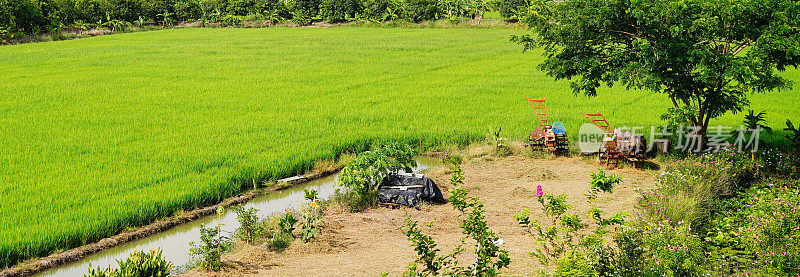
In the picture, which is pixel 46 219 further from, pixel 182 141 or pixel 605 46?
pixel 605 46

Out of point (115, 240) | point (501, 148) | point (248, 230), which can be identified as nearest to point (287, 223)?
point (248, 230)

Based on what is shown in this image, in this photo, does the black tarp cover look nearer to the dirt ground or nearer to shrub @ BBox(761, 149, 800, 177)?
the dirt ground

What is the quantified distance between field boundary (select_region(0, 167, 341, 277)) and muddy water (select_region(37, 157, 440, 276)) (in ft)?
0.21

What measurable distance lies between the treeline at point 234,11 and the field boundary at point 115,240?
2161 inches

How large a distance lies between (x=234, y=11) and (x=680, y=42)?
72.6 meters

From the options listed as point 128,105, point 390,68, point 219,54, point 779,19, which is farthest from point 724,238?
point 219,54

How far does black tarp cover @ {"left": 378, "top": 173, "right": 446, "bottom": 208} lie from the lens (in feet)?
33.0

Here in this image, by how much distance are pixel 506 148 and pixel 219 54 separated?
2919 cm

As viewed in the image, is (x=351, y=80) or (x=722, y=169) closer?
(x=722, y=169)

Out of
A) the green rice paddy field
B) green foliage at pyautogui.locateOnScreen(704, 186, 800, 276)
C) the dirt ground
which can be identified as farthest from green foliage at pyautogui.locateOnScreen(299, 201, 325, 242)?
green foliage at pyautogui.locateOnScreen(704, 186, 800, 276)

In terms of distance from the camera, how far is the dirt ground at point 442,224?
751 centimetres

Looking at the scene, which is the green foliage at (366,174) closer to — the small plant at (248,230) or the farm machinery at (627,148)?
the small plant at (248,230)

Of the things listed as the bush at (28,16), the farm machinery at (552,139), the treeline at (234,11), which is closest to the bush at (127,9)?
the treeline at (234,11)

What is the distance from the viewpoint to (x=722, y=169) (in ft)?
31.7
